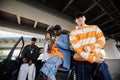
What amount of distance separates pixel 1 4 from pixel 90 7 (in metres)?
3.51

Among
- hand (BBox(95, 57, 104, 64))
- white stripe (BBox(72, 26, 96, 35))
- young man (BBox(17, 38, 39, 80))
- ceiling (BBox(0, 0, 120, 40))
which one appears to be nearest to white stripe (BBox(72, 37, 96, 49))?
white stripe (BBox(72, 26, 96, 35))

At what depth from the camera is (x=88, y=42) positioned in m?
2.28

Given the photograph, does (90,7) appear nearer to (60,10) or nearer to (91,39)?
(60,10)

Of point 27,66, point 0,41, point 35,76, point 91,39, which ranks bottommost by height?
point 35,76

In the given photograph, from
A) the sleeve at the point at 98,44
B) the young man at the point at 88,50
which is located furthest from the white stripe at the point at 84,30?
the sleeve at the point at 98,44

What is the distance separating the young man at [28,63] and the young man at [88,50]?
1793 mm

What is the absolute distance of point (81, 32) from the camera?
2.42 metres

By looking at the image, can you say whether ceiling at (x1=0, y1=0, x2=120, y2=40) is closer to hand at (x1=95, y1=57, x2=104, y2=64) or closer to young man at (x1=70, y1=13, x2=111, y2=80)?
young man at (x1=70, y1=13, x2=111, y2=80)

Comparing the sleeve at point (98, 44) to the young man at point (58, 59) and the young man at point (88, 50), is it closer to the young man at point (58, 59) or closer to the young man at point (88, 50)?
the young man at point (88, 50)

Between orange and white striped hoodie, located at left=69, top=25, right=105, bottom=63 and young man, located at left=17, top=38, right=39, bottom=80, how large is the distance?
182 centimetres

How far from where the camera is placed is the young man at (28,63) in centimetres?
360

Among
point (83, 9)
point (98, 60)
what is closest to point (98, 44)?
point (98, 60)

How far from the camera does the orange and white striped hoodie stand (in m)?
2.14

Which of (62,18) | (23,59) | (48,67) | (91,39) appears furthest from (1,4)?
(91,39)
